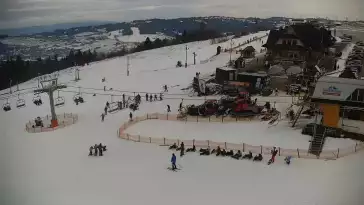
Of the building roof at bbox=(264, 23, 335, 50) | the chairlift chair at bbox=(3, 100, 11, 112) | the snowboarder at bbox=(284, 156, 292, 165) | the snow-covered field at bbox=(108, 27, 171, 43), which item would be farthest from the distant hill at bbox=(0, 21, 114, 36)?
the snowboarder at bbox=(284, 156, 292, 165)

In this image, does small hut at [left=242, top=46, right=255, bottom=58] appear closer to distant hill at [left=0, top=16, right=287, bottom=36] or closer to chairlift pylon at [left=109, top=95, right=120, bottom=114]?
distant hill at [left=0, top=16, right=287, bottom=36]

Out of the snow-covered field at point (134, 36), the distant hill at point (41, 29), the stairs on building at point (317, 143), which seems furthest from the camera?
the snow-covered field at point (134, 36)

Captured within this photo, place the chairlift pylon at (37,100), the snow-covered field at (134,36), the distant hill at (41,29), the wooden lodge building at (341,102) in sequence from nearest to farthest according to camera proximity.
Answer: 1. the wooden lodge building at (341,102)
2. the distant hill at (41,29)
3. the snow-covered field at (134,36)
4. the chairlift pylon at (37,100)

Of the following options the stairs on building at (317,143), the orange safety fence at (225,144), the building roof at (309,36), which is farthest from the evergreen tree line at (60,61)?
the stairs on building at (317,143)

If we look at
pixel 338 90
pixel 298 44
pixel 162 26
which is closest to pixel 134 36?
pixel 162 26

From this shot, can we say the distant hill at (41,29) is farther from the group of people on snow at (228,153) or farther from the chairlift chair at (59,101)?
the group of people on snow at (228,153)
